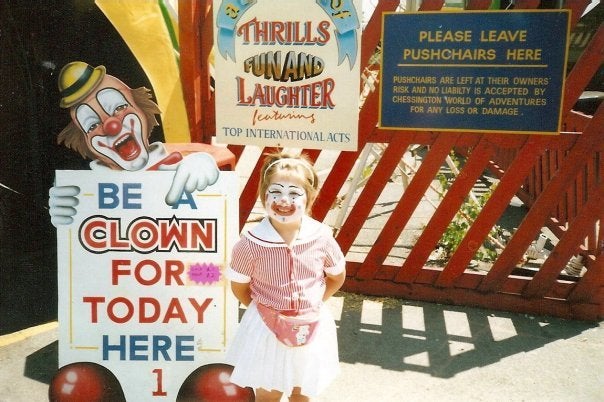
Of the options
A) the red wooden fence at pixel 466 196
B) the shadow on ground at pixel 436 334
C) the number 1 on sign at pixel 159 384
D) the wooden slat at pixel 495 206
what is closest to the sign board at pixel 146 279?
the number 1 on sign at pixel 159 384

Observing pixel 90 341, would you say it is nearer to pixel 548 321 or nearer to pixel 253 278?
pixel 253 278

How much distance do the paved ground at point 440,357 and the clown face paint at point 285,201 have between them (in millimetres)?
1270

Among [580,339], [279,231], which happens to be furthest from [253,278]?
[580,339]

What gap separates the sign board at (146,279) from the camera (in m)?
2.81

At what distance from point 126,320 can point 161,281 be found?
0.26 meters

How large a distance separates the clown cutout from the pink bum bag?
0.79 m

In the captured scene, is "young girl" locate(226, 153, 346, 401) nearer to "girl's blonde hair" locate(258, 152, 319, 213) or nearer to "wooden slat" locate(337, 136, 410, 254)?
"girl's blonde hair" locate(258, 152, 319, 213)

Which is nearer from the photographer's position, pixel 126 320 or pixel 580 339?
pixel 126 320

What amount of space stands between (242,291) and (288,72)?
5.24 feet

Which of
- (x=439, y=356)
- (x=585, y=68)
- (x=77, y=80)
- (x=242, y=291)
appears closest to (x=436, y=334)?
(x=439, y=356)

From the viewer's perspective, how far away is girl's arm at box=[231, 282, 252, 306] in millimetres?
2475

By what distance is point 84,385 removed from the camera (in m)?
2.78

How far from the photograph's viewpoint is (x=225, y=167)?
10.2ft

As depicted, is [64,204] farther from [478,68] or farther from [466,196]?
[466,196]
